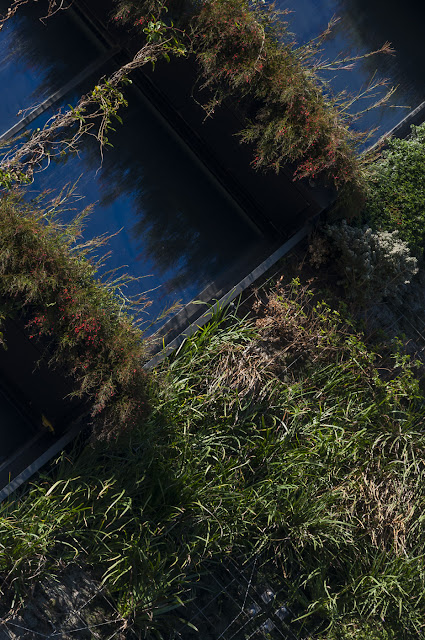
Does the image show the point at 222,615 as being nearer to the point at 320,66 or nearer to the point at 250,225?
the point at 250,225

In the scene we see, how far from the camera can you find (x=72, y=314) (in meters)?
4.21

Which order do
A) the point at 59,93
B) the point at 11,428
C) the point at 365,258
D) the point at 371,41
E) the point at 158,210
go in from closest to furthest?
the point at 11,428
the point at 59,93
the point at 158,210
the point at 365,258
the point at 371,41

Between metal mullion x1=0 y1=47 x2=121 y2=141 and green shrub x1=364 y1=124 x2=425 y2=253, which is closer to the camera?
metal mullion x1=0 y1=47 x2=121 y2=141

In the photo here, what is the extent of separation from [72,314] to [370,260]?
2.39 metres

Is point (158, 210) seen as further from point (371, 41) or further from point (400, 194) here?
point (371, 41)

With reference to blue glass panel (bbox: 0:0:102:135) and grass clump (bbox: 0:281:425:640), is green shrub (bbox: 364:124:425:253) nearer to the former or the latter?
grass clump (bbox: 0:281:425:640)

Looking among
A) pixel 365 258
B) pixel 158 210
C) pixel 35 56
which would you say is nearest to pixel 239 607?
pixel 365 258

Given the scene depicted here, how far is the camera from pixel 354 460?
200 inches

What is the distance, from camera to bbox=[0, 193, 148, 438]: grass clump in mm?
4133

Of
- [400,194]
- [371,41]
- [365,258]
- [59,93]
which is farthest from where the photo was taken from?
[371,41]

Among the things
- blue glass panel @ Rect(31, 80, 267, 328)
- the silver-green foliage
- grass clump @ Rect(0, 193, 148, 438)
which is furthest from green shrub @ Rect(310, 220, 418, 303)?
grass clump @ Rect(0, 193, 148, 438)

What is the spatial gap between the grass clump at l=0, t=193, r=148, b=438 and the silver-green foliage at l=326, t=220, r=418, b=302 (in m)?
1.81

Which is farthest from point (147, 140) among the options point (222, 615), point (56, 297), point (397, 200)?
point (222, 615)

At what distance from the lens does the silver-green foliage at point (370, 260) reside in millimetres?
5234
